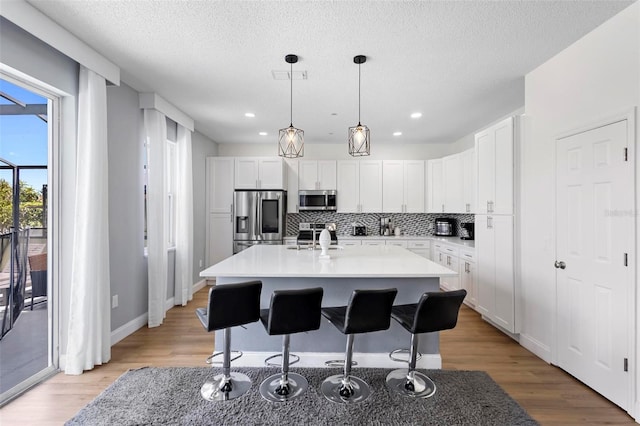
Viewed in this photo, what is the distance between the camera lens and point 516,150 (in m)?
3.27

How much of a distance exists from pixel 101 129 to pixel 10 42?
2.62ft

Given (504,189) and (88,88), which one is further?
(504,189)

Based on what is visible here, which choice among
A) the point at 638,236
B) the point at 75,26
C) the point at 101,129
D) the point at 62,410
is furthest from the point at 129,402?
the point at 638,236

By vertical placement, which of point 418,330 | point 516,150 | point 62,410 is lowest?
point 62,410

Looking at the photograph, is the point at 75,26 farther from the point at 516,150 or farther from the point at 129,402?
the point at 516,150

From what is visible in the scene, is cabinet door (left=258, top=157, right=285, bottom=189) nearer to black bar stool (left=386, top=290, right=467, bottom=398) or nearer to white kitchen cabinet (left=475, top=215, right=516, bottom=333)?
white kitchen cabinet (left=475, top=215, right=516, bottom=333)

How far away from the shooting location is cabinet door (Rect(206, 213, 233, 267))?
5.73 meters

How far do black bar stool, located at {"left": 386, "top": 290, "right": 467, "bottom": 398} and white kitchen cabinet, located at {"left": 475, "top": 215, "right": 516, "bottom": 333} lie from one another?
1439 mm

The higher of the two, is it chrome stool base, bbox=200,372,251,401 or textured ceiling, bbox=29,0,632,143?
textured ceiling, bbox=29,0,632,143

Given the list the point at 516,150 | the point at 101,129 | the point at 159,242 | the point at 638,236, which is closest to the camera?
the point at 638,236

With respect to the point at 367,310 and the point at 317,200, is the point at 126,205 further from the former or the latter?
the point at 317,200

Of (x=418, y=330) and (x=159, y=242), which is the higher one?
(x=159, y=242)

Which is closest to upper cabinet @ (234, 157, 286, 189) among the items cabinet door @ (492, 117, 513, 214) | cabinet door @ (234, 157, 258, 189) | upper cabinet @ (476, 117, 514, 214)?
cabinet door @ (234, 157, 258, 189)

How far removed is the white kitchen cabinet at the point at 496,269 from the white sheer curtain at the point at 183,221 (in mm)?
3891
